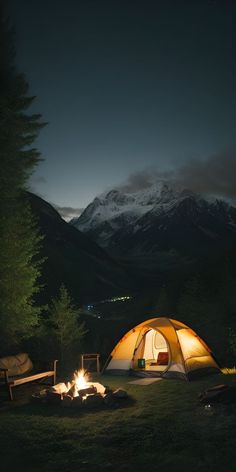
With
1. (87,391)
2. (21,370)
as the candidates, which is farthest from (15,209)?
(87,391)

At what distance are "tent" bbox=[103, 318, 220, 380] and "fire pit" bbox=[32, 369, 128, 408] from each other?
3.59m

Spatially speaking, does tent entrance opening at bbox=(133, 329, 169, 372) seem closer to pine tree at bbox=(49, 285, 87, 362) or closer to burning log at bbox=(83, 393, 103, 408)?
burning log at bbox=(83, 393, 103, 408)

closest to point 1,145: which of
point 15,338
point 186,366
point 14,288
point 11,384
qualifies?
point 14,288

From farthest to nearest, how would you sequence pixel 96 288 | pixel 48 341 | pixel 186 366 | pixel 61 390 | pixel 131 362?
pixel 96 288 < pixel 48 341 < pixel 131 362 < pixel 186 366 < pixel 61 390

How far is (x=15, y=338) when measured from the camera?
58.8ft

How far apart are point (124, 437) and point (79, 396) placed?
9.74ft

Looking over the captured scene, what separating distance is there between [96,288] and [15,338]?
460 ft

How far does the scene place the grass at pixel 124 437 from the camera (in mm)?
6898

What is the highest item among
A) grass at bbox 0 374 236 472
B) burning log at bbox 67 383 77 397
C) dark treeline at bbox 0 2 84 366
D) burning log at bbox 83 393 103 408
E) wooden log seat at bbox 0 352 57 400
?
dark treeline at bbox 0 2 84 366

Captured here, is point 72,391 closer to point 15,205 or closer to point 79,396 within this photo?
point 79,396

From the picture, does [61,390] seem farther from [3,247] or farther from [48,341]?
[48,341]

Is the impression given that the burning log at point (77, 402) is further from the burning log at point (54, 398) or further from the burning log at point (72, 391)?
the burning log at point (54, 398)

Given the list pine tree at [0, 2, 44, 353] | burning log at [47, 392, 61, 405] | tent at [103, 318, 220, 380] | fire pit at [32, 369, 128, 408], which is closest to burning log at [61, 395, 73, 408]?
fire pit at [32, 369, 128, 408]

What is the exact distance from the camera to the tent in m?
14.7
